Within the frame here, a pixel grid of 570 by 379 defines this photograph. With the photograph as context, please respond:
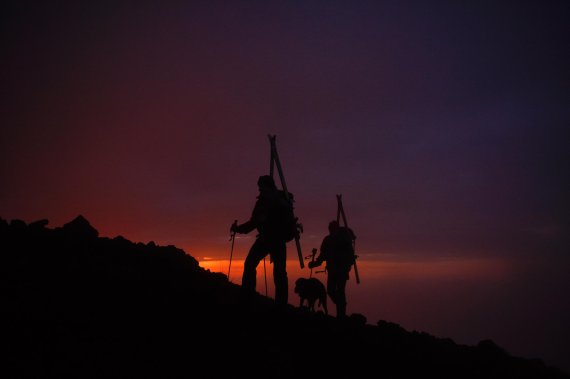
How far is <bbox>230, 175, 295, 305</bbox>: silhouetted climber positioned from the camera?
7.89 m

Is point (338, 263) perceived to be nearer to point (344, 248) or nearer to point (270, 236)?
point (344, 248)

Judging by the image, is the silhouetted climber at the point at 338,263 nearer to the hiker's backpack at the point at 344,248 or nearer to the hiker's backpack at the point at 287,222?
the hiker's backpack at the point at 344,248

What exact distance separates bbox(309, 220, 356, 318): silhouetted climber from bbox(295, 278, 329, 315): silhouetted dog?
2.94m

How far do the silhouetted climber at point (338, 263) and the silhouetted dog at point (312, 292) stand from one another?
2941 millimetres

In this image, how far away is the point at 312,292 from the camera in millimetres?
14523

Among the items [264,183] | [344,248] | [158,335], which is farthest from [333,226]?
[158,335]

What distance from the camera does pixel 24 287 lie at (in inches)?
301

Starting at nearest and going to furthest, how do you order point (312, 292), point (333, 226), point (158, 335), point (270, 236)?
point (158, 335) < point (270, 236) < point (333, 226) < point (312, 292)

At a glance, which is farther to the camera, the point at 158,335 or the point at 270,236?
the point at 270,236

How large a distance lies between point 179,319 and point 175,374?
2.10 meters

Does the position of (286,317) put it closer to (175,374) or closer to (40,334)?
(175,374)

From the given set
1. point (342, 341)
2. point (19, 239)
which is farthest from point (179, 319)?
point (19, 239)

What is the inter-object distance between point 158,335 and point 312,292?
8931mm

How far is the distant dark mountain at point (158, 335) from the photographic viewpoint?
5309 mm
